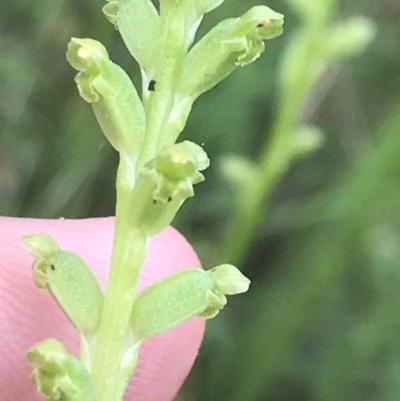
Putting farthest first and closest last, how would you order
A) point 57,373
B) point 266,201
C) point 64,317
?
point 266,201 < point 64,317 < point 57,373

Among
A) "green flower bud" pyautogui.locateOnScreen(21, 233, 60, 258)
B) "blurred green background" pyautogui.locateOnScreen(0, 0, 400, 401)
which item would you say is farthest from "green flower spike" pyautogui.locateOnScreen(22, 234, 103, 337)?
"blurred green background" pyautogui.locateOnScreen(0, 0, 400, 401)

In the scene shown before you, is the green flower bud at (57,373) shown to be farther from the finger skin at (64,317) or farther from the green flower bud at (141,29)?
the finger skin at (64,317)

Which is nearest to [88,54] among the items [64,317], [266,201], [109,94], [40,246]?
[109,94]

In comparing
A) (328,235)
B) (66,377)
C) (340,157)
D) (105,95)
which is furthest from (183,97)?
(340,157)

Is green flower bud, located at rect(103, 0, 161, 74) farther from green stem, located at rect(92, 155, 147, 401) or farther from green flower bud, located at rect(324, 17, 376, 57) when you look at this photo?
green flower bud, located at rect(324, 17, 376, 57)

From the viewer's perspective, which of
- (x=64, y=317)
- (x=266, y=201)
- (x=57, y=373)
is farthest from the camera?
(x=266, y=201)

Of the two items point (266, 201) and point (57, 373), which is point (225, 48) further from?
point (266, 201)

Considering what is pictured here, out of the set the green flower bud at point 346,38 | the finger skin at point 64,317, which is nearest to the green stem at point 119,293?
the finger skin at point 64,317
